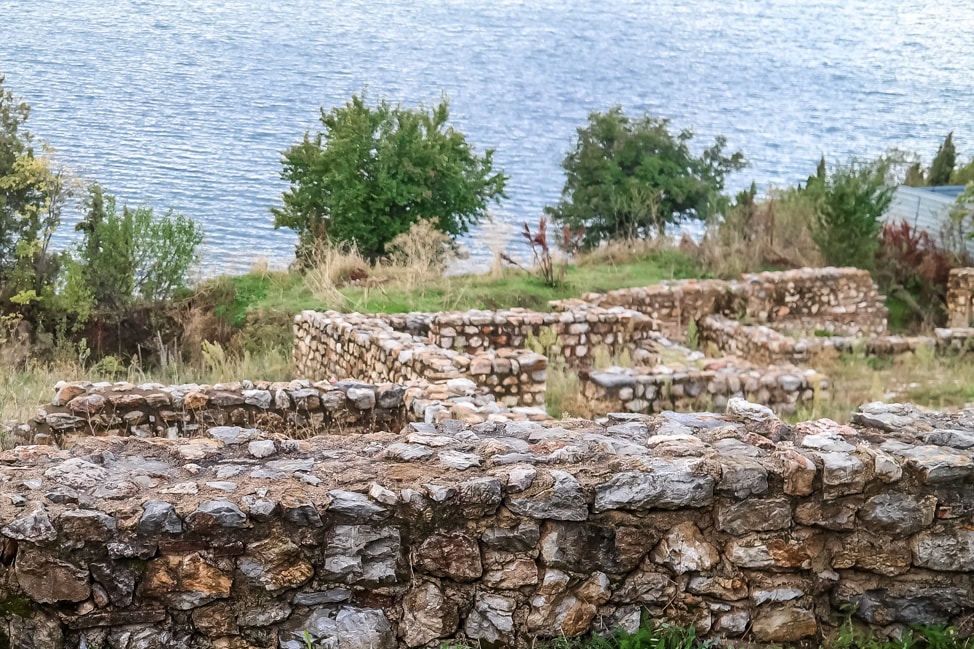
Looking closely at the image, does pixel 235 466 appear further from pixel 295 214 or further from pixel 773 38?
pixel 773 38

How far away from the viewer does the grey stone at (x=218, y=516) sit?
3633 mm

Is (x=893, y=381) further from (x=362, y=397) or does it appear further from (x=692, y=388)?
(x=362, y=397)

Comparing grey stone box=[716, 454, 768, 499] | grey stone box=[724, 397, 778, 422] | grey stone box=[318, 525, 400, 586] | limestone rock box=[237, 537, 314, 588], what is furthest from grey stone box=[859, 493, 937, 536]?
limestone rock box=[237, 537, 314, 588]

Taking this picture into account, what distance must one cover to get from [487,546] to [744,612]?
3.79 ft

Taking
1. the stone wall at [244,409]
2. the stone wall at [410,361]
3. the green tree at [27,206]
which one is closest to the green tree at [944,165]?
the stone wall at [410,361]

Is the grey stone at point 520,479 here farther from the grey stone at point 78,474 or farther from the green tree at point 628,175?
the green tree at point 628,175

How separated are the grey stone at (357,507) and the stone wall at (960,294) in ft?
52.0

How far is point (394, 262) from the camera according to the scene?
17.4 m

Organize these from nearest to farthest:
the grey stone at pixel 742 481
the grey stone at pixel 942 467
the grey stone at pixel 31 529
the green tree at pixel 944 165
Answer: the grey stone at pixel 31 529
the grey stone at pixel 742 481
the grey stone at pixel 942 467
the green tree at pixel 944 165

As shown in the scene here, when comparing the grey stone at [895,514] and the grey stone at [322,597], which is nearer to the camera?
the grey stone at [322,597]

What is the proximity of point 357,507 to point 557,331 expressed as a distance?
815 cm

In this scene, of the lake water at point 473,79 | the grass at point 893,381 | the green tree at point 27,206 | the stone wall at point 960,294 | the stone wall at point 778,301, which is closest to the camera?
the grass at point 893,381

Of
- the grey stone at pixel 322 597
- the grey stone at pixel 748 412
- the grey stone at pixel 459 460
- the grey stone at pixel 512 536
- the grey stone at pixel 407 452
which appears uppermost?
the grey stone at pixel 748 412

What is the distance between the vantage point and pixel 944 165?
100ft
